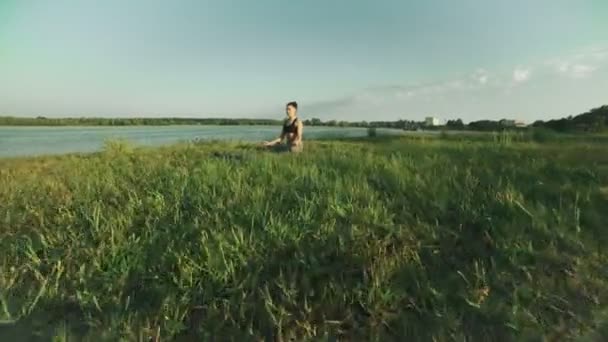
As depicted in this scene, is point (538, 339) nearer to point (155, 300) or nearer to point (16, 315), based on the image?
point (155, 300)

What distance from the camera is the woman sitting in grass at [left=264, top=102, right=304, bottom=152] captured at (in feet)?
27.8

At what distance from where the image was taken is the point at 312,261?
10.2 ft

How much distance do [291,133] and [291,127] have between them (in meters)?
0.14

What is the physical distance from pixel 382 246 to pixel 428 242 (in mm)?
445

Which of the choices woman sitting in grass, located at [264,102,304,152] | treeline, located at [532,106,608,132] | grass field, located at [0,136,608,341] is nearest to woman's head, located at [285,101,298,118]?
woman sitting in grass, located at [264,102,304,152]

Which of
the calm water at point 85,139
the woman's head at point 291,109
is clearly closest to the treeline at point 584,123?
the calm water at point 85,139

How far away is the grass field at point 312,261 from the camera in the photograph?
8.66 ft

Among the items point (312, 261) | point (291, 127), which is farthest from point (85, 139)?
point (312, 261)

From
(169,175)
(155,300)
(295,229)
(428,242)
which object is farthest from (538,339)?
(169,175)

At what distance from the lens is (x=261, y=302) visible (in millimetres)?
2789

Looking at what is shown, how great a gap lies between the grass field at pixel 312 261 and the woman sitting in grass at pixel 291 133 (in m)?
3.69

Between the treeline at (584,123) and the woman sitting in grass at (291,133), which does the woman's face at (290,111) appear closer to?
the woman sitting in grass at (291,133)

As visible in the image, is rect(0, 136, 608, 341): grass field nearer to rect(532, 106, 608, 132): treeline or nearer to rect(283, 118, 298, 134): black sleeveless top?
rect(283, 118, 298, 134): black sleeveless top

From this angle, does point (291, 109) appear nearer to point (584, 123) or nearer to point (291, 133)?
point (291, 133)
